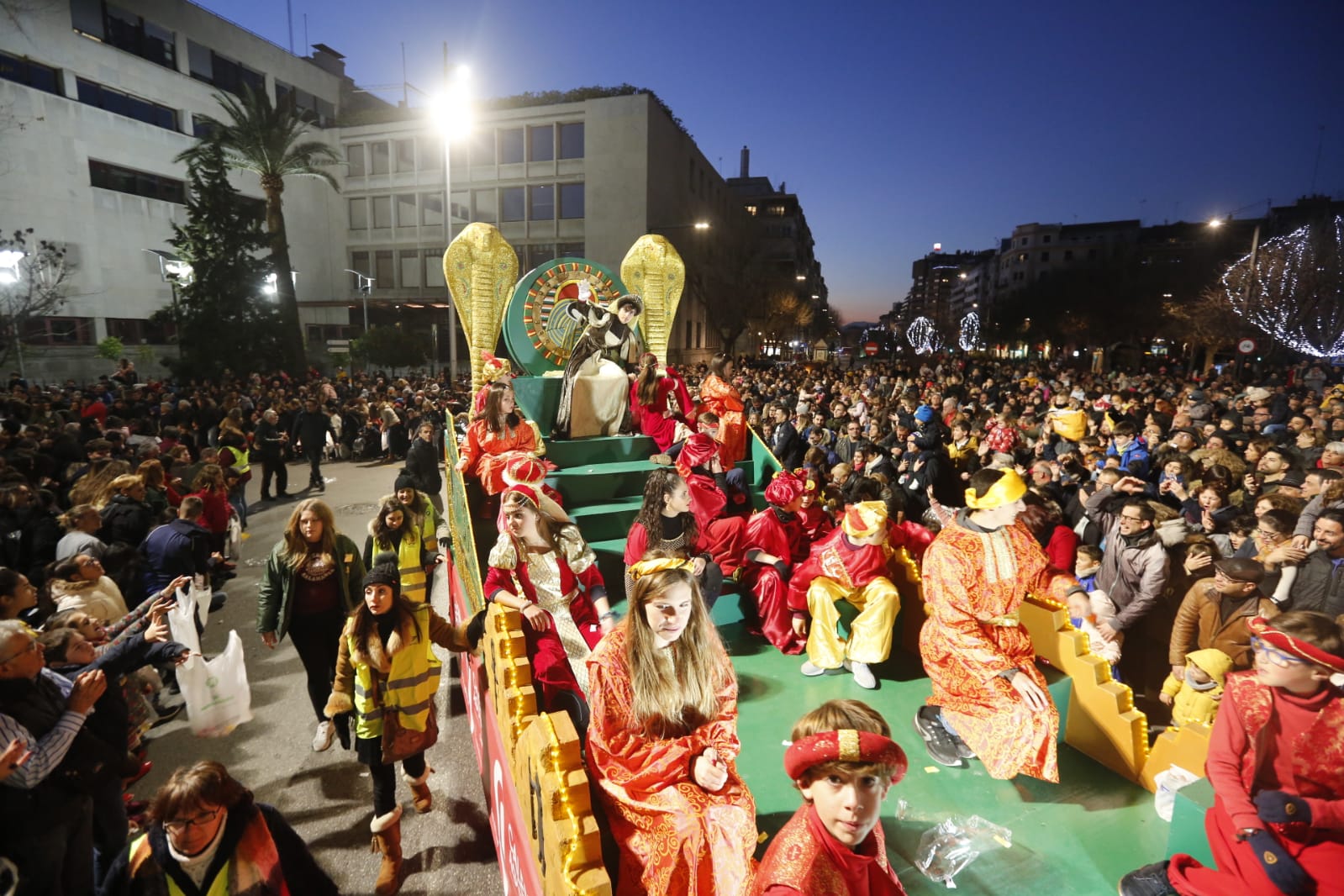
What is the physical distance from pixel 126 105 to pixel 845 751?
37089 millimetres

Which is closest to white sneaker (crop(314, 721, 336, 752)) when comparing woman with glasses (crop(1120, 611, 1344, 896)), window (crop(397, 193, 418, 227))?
woman with glasses (crop(1120, 611, 1344, 896))

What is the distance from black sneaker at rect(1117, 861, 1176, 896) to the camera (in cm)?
302

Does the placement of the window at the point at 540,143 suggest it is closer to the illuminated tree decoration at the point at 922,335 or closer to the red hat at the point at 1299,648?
the red hat at the point at 1299,648

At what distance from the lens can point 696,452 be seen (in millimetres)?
6512

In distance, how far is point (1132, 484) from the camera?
20.9 feet

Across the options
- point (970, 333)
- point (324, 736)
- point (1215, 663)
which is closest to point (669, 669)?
point (324, 736)

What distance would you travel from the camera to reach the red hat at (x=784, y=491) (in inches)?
241

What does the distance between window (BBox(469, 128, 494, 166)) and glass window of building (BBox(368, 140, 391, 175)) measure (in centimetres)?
569

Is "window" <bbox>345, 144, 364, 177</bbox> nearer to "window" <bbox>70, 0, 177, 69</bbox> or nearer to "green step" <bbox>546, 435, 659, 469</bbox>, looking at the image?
"window" <bbox>70, 0, 177, 69</bbox>

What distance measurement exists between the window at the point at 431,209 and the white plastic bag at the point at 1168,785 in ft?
128

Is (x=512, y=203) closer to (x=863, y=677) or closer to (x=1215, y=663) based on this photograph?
(x=863, y=677)

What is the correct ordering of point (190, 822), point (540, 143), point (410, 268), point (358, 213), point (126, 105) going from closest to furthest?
point (190, 822), point (126, 105), point (540, 143), point (410, 268), point (358, 213)

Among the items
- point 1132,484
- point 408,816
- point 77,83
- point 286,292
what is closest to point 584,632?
point 408,816

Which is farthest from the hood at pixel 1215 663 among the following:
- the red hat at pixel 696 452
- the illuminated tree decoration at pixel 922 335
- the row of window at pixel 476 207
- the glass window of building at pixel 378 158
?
the illuminated tree decoration at pixel 922 335
